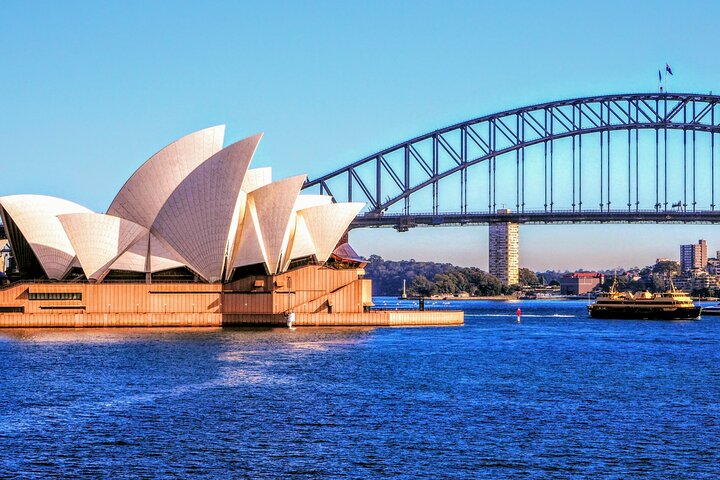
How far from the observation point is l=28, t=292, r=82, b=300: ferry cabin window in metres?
60.7

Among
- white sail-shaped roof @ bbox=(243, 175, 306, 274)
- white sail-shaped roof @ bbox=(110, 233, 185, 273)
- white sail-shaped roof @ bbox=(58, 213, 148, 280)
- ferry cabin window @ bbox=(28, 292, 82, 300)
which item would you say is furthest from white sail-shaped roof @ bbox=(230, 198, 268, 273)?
ferry cabin window @ bbox=(28, 292, 82, 300)

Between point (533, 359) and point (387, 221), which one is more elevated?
point (387, 221)

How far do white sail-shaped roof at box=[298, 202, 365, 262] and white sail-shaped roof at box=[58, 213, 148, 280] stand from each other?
9.83 m

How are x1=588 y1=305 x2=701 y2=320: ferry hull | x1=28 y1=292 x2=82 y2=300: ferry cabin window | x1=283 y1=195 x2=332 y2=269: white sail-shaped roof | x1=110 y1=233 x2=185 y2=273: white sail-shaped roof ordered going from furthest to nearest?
Answer: x1=588 y1=305 x2=701 y2=320: ferry hull, x1=283 y1=195 x2=332 y2=269: white sail-shaped roof, x1=110 y1=233 x2=185 y2=273: white sail-shaped roof, x1=28 y1=292 x2=82 y2=300: ferry cabin window

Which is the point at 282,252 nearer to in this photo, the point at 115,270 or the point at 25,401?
the point at 115,270

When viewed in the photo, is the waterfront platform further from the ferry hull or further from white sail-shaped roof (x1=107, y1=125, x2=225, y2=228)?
the ferry hull

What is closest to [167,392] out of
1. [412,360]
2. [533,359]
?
[412,360]

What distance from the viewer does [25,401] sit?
96.4 ft

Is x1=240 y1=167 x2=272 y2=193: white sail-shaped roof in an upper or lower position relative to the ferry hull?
upper

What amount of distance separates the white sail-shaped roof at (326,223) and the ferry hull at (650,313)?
30648mm

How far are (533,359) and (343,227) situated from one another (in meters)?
25.2

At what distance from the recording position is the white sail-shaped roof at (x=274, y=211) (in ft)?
205

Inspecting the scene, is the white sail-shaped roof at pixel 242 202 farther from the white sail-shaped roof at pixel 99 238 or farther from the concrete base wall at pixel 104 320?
the white sail-shaped roof at pixel 99 238

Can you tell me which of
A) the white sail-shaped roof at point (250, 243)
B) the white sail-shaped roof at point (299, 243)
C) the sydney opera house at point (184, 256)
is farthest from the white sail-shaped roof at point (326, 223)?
the white sail-shaped roof at point (250, 243)
